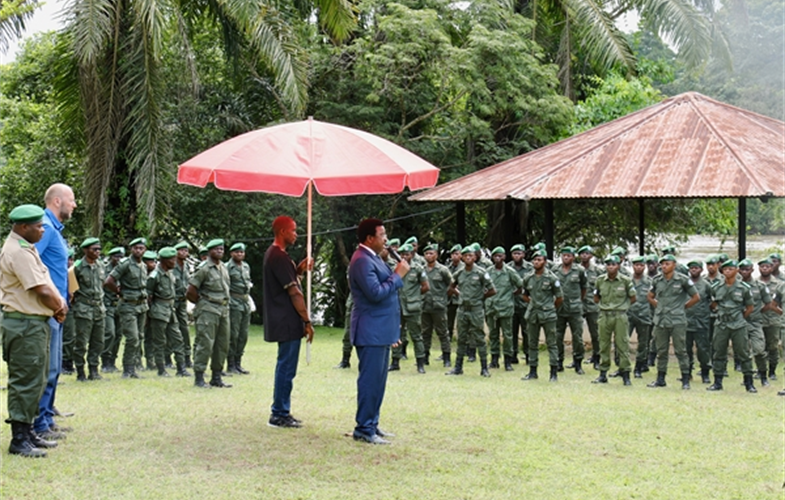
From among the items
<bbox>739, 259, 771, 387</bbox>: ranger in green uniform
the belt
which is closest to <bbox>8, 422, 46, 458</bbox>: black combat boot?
the belt

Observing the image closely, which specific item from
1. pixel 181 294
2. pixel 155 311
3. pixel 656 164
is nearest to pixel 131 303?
pixel 155 311

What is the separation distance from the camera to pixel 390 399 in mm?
10719

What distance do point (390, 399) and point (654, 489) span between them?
420 centimetres

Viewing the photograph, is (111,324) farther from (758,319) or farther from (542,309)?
(758,319)

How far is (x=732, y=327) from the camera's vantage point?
1245cm

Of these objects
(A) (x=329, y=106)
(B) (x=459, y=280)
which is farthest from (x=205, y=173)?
(A) (x=329, y=106)

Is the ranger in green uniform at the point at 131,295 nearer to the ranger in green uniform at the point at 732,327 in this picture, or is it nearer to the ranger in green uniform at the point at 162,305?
the ranger in green uniform at the point at 162,305

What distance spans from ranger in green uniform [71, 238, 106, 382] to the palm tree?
3.51m

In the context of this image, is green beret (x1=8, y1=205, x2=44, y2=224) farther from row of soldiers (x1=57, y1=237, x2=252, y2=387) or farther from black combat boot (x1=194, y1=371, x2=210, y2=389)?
black combat boot (x1=194, y1=371, x2=210, y2=389)

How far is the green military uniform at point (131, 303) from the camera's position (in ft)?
40.5

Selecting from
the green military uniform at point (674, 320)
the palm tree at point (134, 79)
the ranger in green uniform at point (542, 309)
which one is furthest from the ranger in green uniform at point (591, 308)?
the palm tree at point (134, 79)

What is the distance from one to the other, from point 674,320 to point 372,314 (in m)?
6.00

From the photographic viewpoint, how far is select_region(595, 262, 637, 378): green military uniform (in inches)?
491

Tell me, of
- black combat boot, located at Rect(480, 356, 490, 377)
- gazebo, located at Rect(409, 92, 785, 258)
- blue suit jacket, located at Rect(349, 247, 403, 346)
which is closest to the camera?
blue suit jacket, located at Rect(349, 247, 403, 346)
